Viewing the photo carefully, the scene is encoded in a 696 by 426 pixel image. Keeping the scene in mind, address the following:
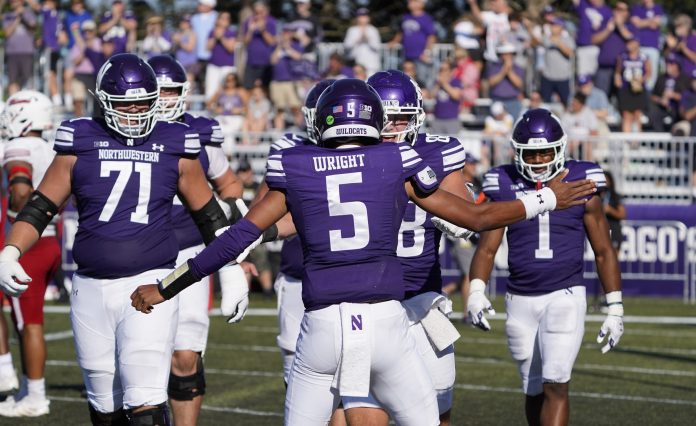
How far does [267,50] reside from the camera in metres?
19.6

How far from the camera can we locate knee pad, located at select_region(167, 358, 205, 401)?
6984mm

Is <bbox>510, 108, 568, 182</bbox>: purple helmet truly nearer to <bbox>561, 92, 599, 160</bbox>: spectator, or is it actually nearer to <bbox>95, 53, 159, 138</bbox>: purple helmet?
<bbox>95, 53, 159, 138</bbox>: purple helmet

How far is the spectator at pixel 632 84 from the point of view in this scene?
18.0 m

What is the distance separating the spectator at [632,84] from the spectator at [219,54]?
5.92 m

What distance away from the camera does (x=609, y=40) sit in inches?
A: 726

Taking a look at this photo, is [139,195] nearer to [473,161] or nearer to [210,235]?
[210,235]

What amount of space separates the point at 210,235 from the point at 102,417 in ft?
3.30

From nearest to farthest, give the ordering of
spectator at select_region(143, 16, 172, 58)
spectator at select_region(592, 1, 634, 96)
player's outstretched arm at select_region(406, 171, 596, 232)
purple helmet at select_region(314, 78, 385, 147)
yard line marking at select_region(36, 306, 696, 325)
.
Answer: purple helmet at select_region(314, 78, 385, 147) < player's outstretched arm at select_region(406, 171, 596, 232) < yard line marking at select_region(36, 306, 696, 325) < spectator at select_region(592, 1, 634, 96) < spectator at select_region(143, 16, 172, 58)

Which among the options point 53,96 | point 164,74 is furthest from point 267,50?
point 164,74

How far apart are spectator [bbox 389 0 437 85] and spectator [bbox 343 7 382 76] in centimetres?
46

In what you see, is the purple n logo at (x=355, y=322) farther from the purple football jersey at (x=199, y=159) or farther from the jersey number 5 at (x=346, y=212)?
the purple football jersey at (x=199, y=159)

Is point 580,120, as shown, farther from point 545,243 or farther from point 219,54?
point 545,243

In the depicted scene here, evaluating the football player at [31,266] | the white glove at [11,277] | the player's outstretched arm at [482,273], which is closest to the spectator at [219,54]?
the football player at [31,266]

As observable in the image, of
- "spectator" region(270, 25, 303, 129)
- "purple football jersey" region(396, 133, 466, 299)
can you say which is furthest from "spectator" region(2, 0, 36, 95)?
"purple football jersey" region(396, 133, 466, 299)
